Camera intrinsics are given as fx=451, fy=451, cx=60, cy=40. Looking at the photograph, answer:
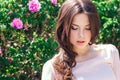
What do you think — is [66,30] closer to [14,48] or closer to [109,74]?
[109,74]

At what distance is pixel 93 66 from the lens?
3180 millimetres

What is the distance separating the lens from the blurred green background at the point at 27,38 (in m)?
4.09

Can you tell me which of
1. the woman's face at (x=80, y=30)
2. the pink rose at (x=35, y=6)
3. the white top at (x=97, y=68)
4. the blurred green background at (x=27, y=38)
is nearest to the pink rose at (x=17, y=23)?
the blurred green background at (x=27, y=38)

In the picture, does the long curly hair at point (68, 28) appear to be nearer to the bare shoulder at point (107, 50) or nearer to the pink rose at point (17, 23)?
the bare shoulder at point (107, 50)

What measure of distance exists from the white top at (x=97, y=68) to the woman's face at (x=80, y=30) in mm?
237

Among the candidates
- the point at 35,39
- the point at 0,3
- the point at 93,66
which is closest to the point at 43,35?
the point at 35,39

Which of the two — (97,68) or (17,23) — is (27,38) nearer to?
(17,23)

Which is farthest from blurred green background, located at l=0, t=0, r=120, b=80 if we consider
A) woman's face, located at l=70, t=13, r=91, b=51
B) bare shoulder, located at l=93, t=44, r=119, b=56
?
woman's face, located at l=70, t=13, r=91, b=51

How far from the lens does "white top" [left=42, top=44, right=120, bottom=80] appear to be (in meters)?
3.12

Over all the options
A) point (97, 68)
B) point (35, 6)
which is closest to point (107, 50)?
point (97, 68)

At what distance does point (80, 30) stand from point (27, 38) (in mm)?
1380

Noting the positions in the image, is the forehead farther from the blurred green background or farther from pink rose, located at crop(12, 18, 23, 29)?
pink rose, located at crop(12, 18, 23, 29)

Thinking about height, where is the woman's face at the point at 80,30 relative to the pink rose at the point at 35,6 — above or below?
above

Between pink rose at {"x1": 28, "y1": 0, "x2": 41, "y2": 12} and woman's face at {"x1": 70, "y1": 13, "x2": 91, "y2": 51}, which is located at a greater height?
woman's face at {"x1": 70, "y1": 13, "x2": 91, "y2": 51}
